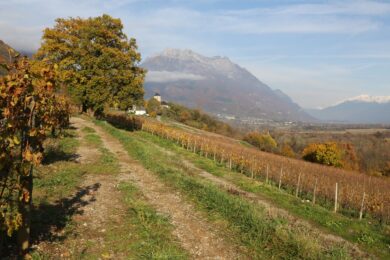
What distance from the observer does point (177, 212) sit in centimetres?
1522

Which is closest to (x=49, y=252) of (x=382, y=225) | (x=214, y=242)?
(x=214, y=242)

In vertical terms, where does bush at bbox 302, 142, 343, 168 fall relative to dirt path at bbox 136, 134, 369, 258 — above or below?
below

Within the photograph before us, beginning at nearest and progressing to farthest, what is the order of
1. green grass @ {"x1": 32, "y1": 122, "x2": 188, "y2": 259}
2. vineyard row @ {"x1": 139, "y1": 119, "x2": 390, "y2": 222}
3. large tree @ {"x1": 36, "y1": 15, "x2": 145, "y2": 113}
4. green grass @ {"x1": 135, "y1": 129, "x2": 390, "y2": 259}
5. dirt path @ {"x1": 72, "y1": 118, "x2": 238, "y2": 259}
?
green grass @ {"x1": 32, "y1": 122, "x2": 188, "y2": 259} → dirt path @ {"x1": 72, "y1": 118, "x2": 238, "y2": 259} → green grass @ {"x1": 135, "y1": 129, "x2": 390, "y2": 259} → vineyard row @ {"x1": 139, "y1": 119, "x2": 390, "y2": 222} → large tree @ {"x1": 36, "y1": 15, "x2": 145, "y2": 113}

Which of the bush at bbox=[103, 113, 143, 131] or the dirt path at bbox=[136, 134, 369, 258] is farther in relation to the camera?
the bush at bbox=[103, 113, 143, 131]

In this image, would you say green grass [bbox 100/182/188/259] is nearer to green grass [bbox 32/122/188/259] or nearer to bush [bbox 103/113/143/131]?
green grass [bbox 32/122/188/259]

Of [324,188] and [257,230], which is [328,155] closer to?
[324,188]

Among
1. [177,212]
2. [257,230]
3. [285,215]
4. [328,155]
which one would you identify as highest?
[257,230]

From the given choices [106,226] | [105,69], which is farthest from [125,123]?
[106,226]

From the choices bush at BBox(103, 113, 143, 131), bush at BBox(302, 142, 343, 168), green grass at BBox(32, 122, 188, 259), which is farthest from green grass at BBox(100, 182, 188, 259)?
bush at BBox(302, 142, 343, 168)

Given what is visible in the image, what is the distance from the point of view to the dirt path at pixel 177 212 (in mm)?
11773

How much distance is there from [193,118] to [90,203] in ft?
418

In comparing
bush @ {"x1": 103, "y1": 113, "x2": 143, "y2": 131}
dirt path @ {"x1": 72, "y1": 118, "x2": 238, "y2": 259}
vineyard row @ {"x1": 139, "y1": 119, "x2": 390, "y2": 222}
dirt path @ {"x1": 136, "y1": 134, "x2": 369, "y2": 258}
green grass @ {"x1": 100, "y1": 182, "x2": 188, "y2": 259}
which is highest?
bush @ {"x1": 103, "y1": 113, "x2": 143, "y2": 131}

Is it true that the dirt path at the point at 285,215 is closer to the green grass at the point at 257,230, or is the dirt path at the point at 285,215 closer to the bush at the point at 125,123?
the green grass at the point at 257,230

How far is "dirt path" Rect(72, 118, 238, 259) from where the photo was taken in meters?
11.8
